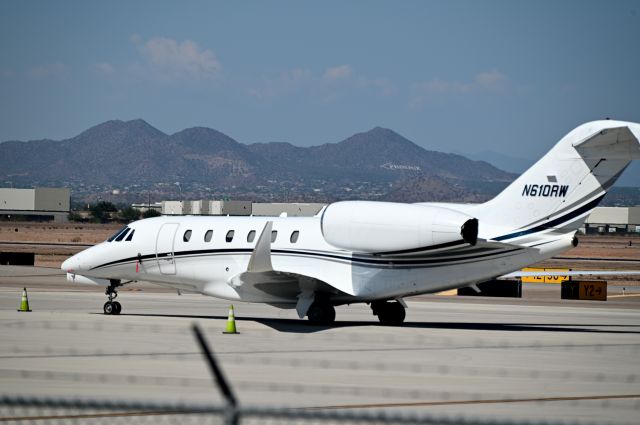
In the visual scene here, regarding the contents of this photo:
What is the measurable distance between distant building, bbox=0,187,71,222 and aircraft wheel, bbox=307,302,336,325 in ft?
505

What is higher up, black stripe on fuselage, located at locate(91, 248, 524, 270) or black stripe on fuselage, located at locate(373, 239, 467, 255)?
black stripe on fuselage, located at locate(373, 239, 467, 255)

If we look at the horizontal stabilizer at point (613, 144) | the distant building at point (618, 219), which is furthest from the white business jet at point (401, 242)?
the distant building at point (618, 219)

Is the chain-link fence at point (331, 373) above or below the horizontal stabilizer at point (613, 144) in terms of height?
below

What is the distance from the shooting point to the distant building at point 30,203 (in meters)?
175

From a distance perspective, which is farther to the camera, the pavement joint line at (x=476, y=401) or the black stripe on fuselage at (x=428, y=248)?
the black stripe on fuselage at (x=428, y=248)

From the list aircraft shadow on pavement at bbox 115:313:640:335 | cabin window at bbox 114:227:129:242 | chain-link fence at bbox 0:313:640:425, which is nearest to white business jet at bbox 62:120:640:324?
aircraft shadow on pavement at bbox 115:313:640:335

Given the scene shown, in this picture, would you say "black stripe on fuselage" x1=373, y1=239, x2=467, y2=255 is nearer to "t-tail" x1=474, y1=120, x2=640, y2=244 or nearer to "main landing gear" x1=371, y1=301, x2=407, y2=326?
"t-tail" x1=474, y1=120, x2=640, y2=244

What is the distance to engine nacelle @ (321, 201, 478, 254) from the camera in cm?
2377

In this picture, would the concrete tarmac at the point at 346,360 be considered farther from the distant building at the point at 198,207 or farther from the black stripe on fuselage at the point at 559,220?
the distant building at the point at 198,207

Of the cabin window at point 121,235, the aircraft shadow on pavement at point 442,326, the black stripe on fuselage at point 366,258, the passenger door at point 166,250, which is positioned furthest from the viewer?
the cabin window at point 121,235

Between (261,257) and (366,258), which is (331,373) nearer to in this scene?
(261,257)

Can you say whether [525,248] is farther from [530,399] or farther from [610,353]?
[530,399]

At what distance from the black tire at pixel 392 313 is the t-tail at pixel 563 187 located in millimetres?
3406

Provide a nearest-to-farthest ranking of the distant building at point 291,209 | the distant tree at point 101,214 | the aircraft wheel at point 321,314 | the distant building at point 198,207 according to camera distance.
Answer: the aircraft wheel at point 321,314 → the distant building at point 291,209 → the distant building at point 198,207 → the distant tree at point 101,214
